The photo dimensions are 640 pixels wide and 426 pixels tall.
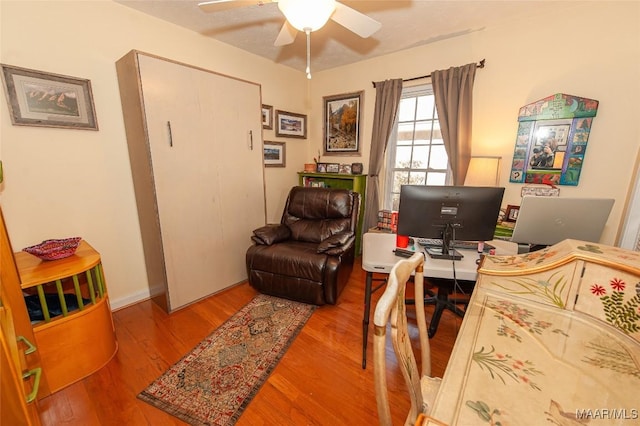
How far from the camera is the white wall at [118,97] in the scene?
1730mm

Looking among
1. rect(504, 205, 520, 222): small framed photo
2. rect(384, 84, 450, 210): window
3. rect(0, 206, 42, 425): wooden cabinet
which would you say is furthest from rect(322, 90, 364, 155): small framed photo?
rect(0, 206, 42, 425): wooden cabinet

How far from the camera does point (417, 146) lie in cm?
305

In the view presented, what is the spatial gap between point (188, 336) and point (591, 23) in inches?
156

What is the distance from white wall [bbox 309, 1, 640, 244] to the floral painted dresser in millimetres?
1602

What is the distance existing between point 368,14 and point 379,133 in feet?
4.05

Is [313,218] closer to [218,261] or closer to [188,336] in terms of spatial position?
[218,261]

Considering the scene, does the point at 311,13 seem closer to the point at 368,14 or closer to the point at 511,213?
the point at 368,14

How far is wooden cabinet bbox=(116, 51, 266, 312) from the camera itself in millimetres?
1937

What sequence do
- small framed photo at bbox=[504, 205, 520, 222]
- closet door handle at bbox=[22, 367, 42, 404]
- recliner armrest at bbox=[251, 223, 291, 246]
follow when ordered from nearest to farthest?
closet door handle at bbox=[22, 367, 42, 404] < small framed photo at bbox=[504, 205, 520, 222] < recliner armrest at bbox=[251, 223, 291, 246]

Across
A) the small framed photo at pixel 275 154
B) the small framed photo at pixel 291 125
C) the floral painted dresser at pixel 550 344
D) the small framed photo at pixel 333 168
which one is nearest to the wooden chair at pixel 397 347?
the floral painted dresser at pixel 550 344

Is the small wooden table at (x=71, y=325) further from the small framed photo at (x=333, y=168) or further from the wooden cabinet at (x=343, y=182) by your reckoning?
the small framed photo at (x=333, y=168)

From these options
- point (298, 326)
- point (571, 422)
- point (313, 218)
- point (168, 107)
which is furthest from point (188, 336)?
point (571, 422)

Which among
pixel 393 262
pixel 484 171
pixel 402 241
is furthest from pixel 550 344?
pixel 484 171

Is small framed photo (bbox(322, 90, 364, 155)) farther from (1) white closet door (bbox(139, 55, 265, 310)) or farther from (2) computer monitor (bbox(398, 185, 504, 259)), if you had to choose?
(2) computer monitor (bbox(398, 185, 504, 259))
